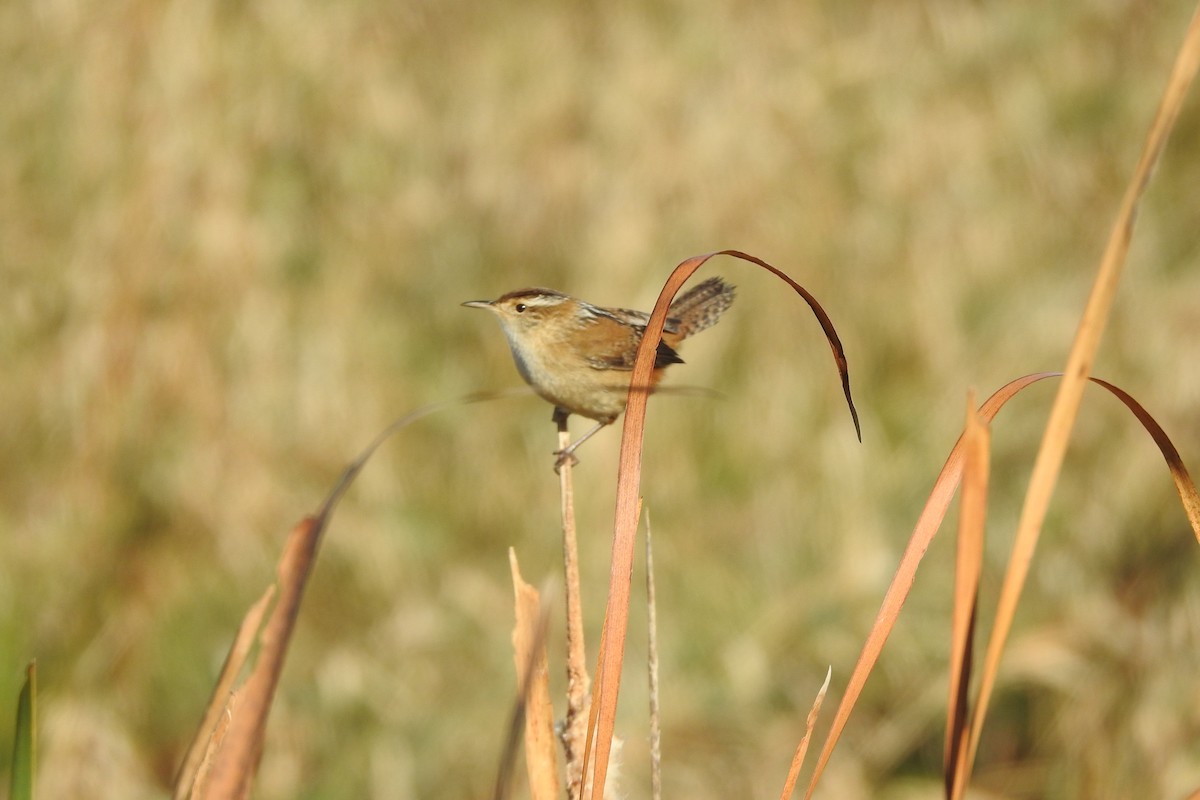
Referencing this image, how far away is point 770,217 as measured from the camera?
16.1 ft

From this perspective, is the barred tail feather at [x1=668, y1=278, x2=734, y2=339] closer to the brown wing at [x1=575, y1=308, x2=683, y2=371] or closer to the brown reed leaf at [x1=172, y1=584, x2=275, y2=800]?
the brown wing at [x1=575, y1=308, x2=683, y2=371]

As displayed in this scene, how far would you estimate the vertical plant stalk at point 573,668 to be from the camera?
47.3 inches


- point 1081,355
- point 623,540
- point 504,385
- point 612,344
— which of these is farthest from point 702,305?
point 504,385

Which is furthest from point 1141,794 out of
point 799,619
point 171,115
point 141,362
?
point 171,115

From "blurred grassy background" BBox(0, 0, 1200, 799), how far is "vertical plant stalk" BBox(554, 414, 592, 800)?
6.35ft

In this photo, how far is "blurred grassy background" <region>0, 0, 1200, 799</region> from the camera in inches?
143

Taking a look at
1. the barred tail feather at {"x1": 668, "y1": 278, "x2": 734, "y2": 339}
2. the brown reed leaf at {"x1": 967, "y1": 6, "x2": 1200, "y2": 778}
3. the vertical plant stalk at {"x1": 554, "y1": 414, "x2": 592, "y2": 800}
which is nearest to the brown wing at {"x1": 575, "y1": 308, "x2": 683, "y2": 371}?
the barred tail feather at {"x1": 668, "y1": 278, "x2": 734, "y2": 339}

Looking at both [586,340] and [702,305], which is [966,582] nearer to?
[586,340]

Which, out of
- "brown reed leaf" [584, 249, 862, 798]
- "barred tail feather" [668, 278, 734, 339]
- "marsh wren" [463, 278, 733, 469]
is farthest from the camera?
"barred tail feather" [668, 278, 734, 339]

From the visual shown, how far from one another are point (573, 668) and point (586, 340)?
1.02 metres

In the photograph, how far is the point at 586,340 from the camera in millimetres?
2176

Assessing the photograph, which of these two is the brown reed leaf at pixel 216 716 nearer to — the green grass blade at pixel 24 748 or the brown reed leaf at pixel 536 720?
the green grass blade at pixel 24 748

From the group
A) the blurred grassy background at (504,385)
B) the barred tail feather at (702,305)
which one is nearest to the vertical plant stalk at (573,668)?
the barred tail feather at (702,305)

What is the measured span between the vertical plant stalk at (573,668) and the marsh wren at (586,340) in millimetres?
592
